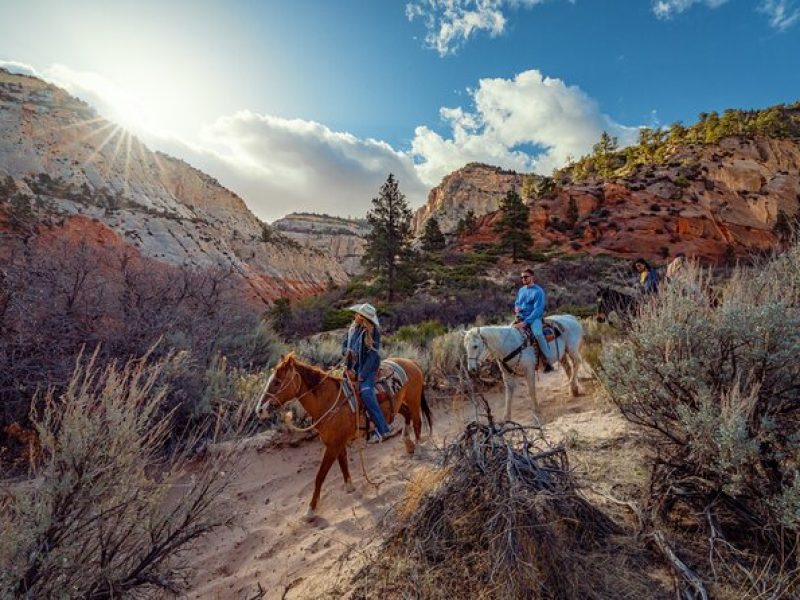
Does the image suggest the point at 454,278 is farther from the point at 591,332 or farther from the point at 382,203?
the point at 591,332

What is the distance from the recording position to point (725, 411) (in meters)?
2.64

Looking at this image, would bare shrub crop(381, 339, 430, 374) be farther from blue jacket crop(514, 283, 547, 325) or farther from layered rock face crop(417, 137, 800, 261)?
layered rock face crop(417, 137, 800, 261)

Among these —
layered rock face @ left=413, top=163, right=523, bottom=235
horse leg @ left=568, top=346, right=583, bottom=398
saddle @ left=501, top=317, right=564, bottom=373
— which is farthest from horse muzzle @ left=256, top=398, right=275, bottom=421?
layered rock face @ left=413, top=163, right=523, bottom=235

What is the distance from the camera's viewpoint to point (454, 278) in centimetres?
3095

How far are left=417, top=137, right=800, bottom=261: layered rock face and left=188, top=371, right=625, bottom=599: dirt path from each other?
41.3m

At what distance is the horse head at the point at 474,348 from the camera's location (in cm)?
690

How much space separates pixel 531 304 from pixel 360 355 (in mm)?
4005

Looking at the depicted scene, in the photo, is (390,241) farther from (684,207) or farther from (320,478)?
(684,207)

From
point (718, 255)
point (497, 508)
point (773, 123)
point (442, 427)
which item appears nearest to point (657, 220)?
point (718, 255)

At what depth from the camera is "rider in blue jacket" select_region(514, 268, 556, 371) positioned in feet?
24.1

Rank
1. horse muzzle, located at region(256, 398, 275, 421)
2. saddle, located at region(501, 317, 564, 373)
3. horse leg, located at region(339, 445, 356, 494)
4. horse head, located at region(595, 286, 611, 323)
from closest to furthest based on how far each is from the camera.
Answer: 1. horse muzzle, located at region(256, 398, 275, 421)
2. horse leg, located at region(339, 445, 356, 494)
3. saddle, located at region(501, 317, 564, 373)
4. horse head, located at region(595, 286, 611, 323)

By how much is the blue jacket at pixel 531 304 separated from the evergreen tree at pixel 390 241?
21.4 meters

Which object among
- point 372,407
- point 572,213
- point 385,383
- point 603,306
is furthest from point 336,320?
point 572,213

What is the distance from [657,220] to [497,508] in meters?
52.6
